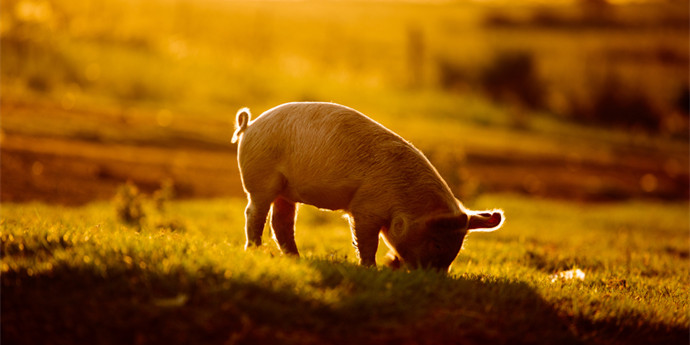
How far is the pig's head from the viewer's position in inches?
215

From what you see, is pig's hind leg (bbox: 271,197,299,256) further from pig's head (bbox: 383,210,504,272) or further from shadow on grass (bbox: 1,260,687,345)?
shadow on grass (bbox: 1,260,687,345)

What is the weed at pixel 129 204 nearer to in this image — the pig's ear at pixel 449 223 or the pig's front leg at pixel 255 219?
the pig's front leg at pixel 255 219

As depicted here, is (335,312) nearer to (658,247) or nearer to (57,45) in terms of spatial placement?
(658,247)

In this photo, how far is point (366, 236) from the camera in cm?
578

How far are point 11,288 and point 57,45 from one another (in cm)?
1898

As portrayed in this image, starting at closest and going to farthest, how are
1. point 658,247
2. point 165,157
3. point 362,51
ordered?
point 658,247, point 165,157, point 362,51

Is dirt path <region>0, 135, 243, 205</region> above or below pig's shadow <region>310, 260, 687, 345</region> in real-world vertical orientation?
below

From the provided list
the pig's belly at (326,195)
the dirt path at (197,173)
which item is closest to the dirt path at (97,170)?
the dirt path at (197,173)

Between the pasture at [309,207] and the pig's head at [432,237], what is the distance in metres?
0.27

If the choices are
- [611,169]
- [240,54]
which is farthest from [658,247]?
[240,54]

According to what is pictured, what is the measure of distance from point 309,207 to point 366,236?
7470mm

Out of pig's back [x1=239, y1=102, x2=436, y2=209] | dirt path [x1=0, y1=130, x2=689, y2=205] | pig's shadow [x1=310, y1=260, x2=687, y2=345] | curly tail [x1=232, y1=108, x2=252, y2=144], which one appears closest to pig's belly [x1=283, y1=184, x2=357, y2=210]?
pig's back [x1=239, y1=102, x2=436, y2=209]

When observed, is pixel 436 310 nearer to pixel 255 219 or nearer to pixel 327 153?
pixel 327 153

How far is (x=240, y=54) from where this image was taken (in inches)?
1209
